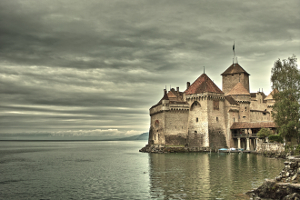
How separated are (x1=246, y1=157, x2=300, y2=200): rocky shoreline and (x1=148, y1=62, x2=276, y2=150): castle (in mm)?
46183

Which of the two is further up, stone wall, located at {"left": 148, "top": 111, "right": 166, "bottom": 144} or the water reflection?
stone wall, located at {"left": 148, "top": 111, "right": 166, "bottom": 144}

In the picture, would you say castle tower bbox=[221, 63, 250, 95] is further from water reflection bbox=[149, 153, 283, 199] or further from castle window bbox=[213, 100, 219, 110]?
water reflection bbox=[149, 153, 283, 199]

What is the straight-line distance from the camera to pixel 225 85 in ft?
274

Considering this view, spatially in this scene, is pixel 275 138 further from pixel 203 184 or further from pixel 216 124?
pixel 203 184

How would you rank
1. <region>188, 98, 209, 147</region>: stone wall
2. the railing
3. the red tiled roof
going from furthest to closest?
<region>188, 98, 209, 147</region>: stone wall, the railing, the red tiled roof

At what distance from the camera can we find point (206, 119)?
66.9 meters

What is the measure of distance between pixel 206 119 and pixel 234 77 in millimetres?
21510

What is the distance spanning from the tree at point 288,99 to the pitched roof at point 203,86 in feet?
83.9

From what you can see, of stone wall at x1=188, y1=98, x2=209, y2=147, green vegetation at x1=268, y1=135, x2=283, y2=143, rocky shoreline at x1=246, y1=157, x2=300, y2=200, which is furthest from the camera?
stone wall at x1=188, y1=98, x2=209, y2=147

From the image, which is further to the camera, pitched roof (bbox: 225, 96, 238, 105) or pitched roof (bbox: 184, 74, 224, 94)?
pitched roof (bbox: 225, 96, 238, 105)

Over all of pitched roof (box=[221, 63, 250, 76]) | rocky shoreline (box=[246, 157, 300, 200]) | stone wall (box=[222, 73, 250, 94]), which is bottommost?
rocky shoreline (box=[246, 157, 300, 200])

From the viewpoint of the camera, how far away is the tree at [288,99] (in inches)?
1613

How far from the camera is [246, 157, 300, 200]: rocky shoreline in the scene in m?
17.5

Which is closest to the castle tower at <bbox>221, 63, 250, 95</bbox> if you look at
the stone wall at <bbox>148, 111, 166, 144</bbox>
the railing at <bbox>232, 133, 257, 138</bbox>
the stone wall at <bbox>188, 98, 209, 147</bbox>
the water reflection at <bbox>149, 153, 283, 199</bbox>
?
the railing at <bbox>232, 133, 257, 138</bbox>
